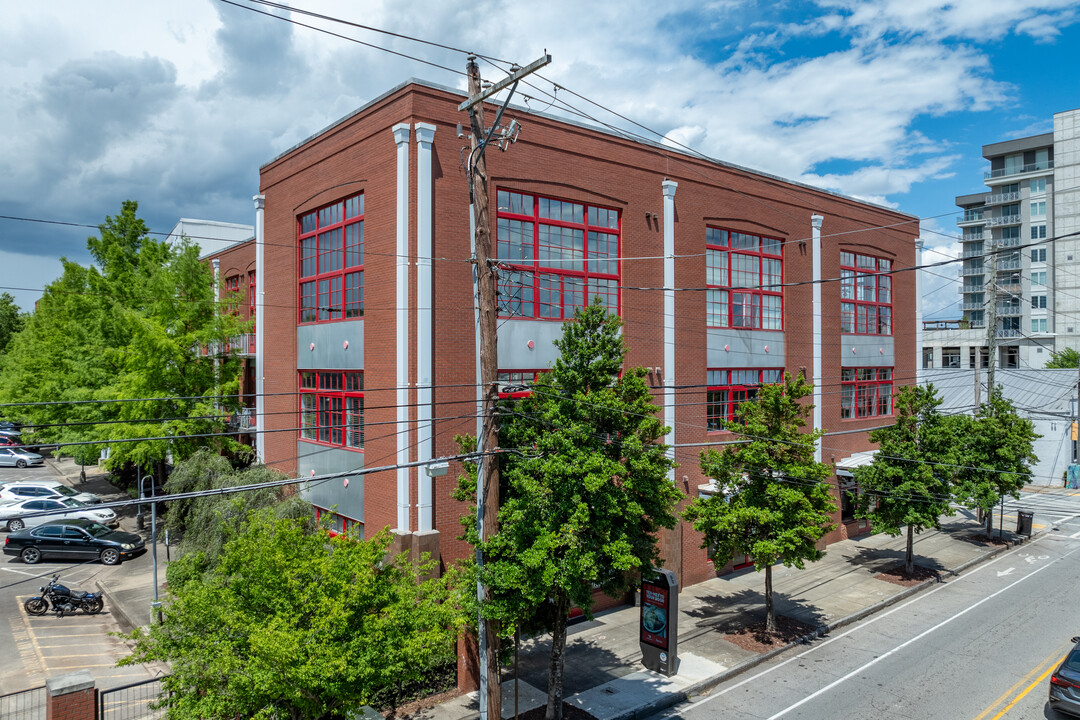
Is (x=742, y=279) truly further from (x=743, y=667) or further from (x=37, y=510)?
(x=37, y=510)

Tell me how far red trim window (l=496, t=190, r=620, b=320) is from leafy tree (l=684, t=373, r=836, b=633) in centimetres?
592

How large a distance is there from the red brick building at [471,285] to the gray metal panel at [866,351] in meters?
0.56

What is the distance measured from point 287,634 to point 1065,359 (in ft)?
261

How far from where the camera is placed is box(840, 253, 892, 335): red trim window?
102ft

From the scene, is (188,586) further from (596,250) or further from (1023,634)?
(1023,634)

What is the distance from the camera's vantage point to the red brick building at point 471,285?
1761 centimetres

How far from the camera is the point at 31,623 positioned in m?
20.1

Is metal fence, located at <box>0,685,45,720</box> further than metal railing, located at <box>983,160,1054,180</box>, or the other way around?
metal railing, located at <box>983,160,1054,180</box>

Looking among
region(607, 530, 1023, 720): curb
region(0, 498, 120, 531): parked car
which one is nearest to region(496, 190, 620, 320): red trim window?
region(607, 530, 1023, 720): curb

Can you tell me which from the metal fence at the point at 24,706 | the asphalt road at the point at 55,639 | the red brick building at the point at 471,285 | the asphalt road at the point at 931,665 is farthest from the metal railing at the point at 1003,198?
the metal fence at the point at 24,706

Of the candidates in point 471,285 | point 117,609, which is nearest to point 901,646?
point 471,285

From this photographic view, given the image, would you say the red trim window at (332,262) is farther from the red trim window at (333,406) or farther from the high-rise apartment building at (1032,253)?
the high-rise apartment building at (1032,253)

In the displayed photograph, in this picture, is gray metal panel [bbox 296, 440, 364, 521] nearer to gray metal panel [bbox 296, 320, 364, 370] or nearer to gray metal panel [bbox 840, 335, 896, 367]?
gray metal panel [bbox 296, 320, 364, 370]

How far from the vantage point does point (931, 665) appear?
17.1 m
